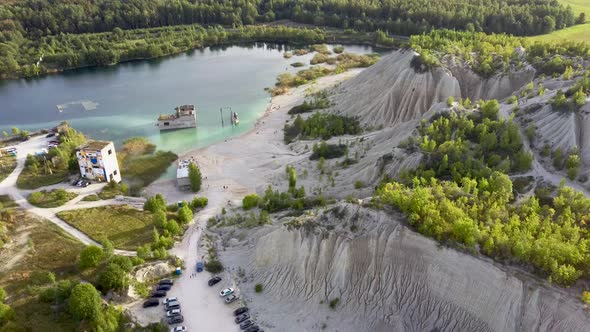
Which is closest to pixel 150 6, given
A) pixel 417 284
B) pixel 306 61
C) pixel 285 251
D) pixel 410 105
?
pixel 306 61

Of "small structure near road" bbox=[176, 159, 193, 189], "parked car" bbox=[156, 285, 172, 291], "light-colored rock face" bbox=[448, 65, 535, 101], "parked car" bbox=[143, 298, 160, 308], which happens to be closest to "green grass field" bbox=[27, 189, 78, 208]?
"small structure near road" bbox=[176, 159, 193, 189]

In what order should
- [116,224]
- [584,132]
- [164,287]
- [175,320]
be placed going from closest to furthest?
[175,320] → [164,287] → [584,132] → [116,224]

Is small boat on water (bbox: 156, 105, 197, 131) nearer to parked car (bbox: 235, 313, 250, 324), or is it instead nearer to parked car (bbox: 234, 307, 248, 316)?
parked car (bbox: 234, 307, 248, 316)

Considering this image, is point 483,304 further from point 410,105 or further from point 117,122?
point 117,122

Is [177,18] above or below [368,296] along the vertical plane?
above

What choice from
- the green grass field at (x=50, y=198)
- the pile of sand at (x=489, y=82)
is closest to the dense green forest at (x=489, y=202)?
the pile of sand at (x=489, y=82)

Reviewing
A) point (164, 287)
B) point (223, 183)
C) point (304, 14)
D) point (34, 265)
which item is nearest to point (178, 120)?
point (223, 183)

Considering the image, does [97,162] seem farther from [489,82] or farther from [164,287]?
[489,82]
